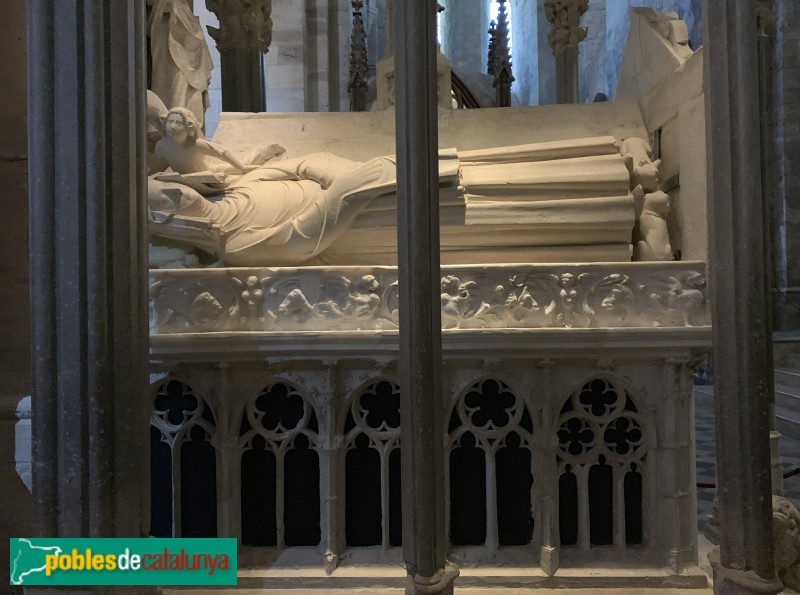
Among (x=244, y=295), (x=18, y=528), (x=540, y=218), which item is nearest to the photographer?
(x=18, y=528)

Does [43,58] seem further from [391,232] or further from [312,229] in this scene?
[391,232]

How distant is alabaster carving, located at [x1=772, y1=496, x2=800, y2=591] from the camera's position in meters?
→ 2.14

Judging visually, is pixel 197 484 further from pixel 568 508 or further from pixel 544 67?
pixel 544 67

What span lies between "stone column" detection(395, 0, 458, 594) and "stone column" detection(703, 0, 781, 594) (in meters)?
0.86

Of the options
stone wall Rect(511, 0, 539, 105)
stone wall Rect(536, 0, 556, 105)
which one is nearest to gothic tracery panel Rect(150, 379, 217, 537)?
stone wall Rect(536, 0, 556, 105)

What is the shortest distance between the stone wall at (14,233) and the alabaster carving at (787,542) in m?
2.62

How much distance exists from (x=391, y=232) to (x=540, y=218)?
24.1 inches

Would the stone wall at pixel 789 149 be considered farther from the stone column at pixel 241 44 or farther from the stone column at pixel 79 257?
the stone column at pixel 79 257

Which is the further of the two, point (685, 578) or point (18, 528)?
point (685, 578)

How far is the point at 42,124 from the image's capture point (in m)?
1.65

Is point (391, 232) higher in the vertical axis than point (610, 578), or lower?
higher

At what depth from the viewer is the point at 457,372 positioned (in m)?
2.38

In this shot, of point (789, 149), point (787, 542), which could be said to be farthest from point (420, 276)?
point (789, 149)

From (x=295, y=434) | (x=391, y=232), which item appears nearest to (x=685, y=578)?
(x=295, y=434)
